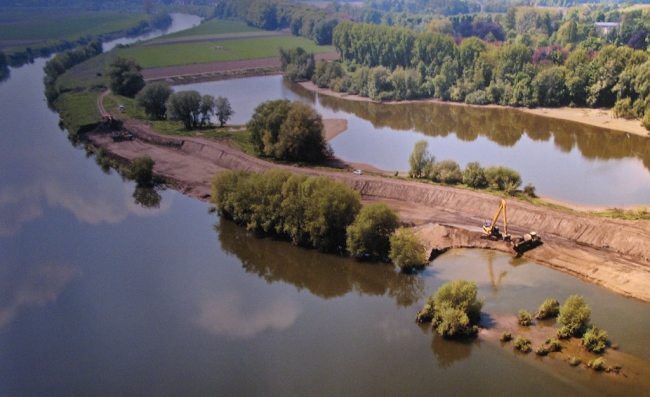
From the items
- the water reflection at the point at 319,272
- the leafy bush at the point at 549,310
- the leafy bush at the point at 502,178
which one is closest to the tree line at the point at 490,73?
the leafy bush at the point at 502,178

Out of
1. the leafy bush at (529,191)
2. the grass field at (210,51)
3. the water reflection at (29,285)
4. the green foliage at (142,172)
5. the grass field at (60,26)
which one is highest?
the grass field at (60,26)

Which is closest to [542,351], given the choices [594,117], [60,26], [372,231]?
[372,231]

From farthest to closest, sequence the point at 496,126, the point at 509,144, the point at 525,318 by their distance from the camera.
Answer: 1. the point at 496,126
2. the point at 509,144
3. the point at 525,318

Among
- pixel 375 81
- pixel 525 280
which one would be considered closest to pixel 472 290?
pixel 525 280

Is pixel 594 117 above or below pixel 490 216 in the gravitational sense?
above

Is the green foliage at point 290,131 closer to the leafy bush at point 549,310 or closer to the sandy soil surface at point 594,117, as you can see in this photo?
the leafy bush at point 549,310

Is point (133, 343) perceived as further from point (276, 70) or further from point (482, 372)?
point (276, 70)

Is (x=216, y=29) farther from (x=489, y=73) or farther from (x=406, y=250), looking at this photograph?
(x=406, y=250)

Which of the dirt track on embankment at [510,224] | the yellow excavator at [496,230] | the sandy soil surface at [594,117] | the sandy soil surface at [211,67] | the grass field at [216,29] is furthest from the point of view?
the grass field at [216,29]
